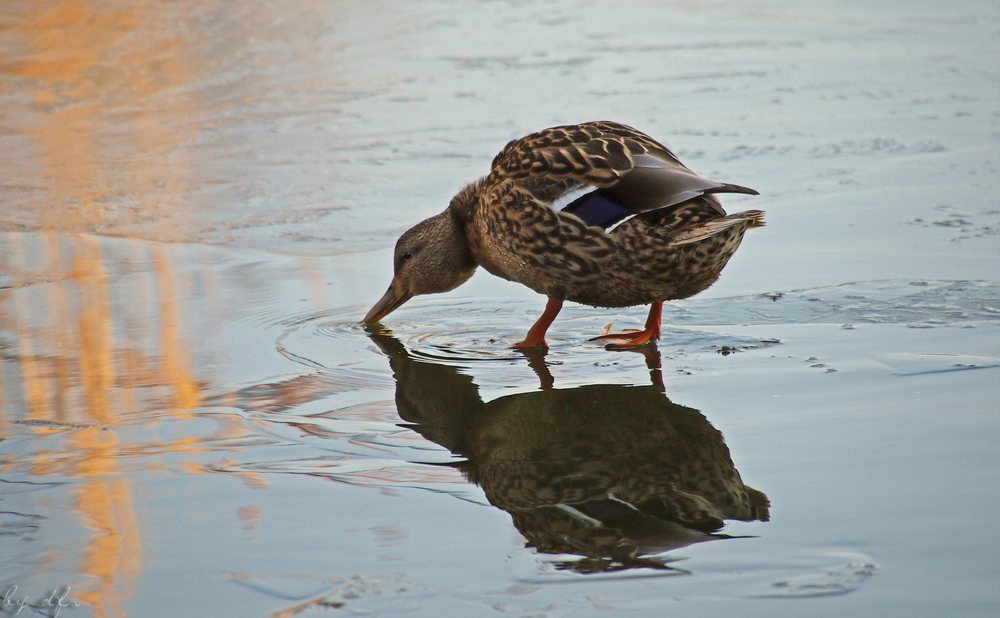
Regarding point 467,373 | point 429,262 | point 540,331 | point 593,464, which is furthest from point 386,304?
point 593,464

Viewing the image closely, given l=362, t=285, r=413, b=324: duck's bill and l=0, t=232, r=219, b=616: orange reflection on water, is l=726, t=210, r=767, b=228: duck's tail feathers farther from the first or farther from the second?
l=0, t=232, r=219, b=616: orange reflection on water

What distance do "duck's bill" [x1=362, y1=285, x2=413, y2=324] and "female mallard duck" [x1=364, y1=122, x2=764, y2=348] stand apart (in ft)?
0.05

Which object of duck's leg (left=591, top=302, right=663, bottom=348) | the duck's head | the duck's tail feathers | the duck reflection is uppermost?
the duck's tail feathers

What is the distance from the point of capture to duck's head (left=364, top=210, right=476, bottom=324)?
487cm

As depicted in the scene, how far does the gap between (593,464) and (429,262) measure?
212cm

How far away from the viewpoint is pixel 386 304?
15.8 feet

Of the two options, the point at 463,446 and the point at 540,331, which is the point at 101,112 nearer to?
the point at 540,331

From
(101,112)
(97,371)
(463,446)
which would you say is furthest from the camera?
(101,112)

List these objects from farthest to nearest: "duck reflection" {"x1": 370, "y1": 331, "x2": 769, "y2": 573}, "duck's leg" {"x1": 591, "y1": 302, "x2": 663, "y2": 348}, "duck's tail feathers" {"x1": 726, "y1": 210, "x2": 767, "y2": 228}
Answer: "duck's leg" {"x1": 591, "y1": 302, "x2": 663, "y2": 348}
"duck's tail feathers" {"x1": 726, "y1": 210, "x2": 767, "y2": 228}
"duck reflection" {"x1": 370, "y1": 331, "x2": 769, "y2": 573}

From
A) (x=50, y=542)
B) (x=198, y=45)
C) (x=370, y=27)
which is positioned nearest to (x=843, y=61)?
(x=370, y=27)

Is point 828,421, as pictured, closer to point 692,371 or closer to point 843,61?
point 692,371

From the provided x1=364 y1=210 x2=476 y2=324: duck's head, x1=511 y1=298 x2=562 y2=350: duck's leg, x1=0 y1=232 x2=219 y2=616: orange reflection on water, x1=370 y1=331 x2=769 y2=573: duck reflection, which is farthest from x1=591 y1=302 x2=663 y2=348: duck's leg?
x1=0 y1=232 x2=219 y2=616: orange reflection on water

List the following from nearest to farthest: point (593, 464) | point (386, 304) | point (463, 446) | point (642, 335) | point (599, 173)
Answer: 1. point (593, 464)
2. point (463, 446)
3. point (599, 173)
4. point (642, 335)
5. point (386, 304)

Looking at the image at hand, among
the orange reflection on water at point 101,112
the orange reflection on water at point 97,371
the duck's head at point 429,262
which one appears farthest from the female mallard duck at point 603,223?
the orange reflection on water at point 101,112
